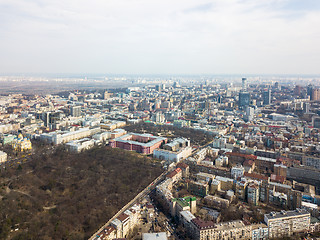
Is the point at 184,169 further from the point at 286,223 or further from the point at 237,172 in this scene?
the point at 286,223

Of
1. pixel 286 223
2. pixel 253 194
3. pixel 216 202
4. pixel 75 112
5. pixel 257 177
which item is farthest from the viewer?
pixel 75 112

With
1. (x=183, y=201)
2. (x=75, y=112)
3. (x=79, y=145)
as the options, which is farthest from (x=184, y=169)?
(x=75, y=112)

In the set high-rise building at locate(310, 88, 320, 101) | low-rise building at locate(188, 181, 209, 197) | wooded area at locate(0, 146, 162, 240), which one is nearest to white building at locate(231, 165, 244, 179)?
low-rise building at locate(188, 181, 209, 197)

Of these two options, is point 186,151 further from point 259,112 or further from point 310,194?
point 259,112

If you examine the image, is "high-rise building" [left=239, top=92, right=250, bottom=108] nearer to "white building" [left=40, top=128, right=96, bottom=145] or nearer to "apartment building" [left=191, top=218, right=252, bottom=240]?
"white building" [left=40, top=128, right=96, bottom=145]

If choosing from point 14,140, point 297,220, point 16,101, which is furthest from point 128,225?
point 16,101

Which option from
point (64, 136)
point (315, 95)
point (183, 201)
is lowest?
point (183, 201)

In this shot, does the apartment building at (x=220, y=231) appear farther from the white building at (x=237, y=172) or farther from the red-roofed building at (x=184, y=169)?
the red-roofed building at (x=184, y=169)
